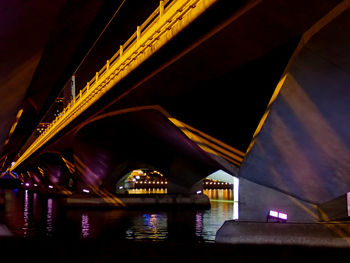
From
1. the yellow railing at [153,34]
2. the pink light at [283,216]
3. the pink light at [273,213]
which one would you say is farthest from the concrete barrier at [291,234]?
the yellow railing at [153,34]

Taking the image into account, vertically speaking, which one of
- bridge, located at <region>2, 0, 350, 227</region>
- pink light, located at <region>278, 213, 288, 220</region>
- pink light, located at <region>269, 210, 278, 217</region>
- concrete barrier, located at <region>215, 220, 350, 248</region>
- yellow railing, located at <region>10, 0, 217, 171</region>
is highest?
yellow railing, located at <region>10, 0, 217, 171</region>

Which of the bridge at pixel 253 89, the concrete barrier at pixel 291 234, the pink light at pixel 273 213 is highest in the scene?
the bridge at pixel 253 89

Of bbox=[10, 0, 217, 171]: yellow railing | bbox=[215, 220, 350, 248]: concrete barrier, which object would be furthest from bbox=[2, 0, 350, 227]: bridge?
bbox=[215, 220, 350, 248]: concrete barrier

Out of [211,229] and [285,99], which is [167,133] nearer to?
[211,229]

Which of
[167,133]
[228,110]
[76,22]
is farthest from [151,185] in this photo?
[76,22]

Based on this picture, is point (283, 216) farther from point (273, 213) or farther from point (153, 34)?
point (153, 34)

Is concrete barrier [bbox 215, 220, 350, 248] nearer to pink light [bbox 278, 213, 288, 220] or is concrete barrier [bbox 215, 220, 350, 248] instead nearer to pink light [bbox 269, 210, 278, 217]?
pink light [bbox 278, 213, 288, 220]

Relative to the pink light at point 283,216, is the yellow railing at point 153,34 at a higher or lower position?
higher

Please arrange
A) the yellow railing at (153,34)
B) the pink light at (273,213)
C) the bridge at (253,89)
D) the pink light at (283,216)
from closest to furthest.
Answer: the bridge at (253,89), the yellow railing at (153,34), the pink light at (283,216), the pink light at (273,213)

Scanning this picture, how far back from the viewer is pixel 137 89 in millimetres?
18734

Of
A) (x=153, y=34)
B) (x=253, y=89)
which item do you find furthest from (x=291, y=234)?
(x=153, y=34)

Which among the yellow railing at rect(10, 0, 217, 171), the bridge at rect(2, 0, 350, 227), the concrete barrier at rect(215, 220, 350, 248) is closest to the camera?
the bridge at rect(2, 0, 350, 227)

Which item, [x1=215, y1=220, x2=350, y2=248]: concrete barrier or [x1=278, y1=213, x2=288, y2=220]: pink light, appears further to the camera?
[x1=278, y1=213, x2=288, y2=220]: pink light

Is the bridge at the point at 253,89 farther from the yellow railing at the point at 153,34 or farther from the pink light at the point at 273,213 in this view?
the pink light at the point at 273,213
